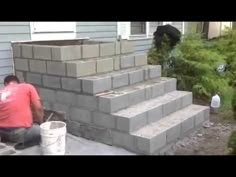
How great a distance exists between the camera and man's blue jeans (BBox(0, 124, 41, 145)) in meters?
4.30

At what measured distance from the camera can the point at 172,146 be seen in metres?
4.70

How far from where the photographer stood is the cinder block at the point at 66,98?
4.89 meters

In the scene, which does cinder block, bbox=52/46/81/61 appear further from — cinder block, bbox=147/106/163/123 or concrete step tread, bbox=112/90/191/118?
cinder block, bbox=147/106/163/123

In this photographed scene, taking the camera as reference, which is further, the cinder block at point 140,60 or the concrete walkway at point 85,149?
the cinder block at point 140,60

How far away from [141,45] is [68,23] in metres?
2.43

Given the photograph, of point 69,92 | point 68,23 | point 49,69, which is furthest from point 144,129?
point 68,23

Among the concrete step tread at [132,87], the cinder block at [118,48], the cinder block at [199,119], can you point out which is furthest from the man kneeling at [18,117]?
the cinder block at [199,119]

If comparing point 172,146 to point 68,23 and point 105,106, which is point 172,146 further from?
point 68,23

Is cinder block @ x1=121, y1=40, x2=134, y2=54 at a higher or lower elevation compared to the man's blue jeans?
higher

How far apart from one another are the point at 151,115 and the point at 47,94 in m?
1.65

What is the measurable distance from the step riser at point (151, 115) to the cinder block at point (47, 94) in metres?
1.22

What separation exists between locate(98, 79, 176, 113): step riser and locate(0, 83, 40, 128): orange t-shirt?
3.14ft

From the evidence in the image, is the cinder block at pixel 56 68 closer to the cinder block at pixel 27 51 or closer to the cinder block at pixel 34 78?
the cinder block at pixel 34 78

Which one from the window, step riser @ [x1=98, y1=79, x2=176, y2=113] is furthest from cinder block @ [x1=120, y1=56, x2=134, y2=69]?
the window
